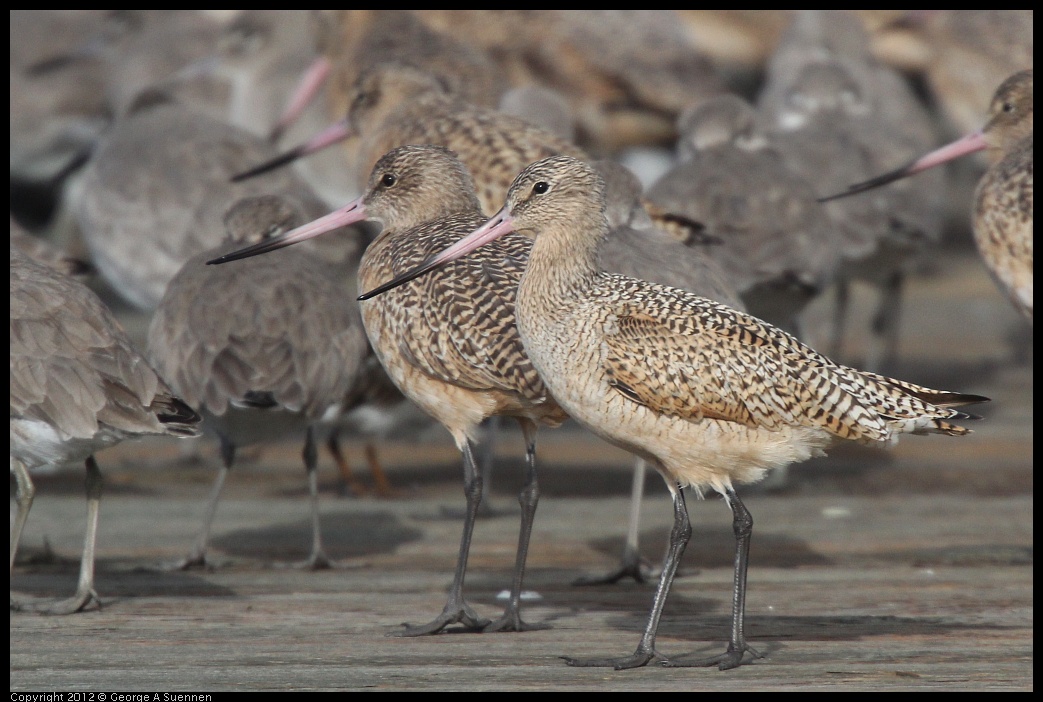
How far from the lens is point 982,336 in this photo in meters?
11.4

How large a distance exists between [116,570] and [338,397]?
1.00 m

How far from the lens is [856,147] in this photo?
29.2ft

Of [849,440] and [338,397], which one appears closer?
[849,440]

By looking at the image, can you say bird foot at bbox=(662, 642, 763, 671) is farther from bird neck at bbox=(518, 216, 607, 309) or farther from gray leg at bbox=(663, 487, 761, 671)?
bird neck at bbox=(518, 216, 607, 309)

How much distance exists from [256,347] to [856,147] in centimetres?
431

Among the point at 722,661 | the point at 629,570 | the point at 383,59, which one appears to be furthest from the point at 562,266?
the point at 383,59

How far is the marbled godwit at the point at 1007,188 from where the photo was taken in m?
6.55

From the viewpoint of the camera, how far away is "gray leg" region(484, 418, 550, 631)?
5.06m

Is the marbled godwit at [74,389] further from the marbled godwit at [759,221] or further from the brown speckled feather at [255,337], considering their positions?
the marbled godwit at [759,221]

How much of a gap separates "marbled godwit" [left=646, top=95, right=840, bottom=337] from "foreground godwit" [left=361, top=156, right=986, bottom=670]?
228 centimetres

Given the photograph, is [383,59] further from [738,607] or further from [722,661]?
[722,661]

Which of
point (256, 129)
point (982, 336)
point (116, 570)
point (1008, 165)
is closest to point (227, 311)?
point (116, 570)

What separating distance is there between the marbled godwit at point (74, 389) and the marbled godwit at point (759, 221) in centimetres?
279
